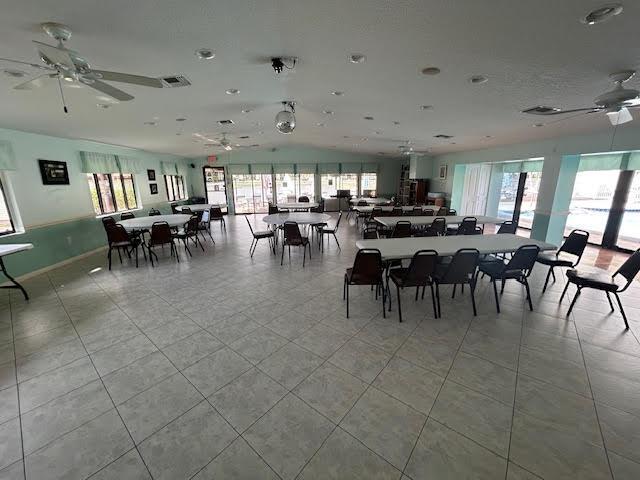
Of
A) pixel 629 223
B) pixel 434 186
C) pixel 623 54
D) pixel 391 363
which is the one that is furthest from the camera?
pixel 434 186

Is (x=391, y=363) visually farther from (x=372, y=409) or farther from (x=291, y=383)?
(x=291, y=383)

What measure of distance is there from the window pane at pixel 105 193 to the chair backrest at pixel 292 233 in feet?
17.7

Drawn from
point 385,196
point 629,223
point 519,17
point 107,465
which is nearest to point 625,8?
point 519,17

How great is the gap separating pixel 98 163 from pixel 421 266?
7.78 metres

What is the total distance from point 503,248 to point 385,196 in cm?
1053

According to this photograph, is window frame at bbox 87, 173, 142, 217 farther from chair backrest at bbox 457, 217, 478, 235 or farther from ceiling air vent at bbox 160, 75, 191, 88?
chair backrest at bbox 457, 217, 478, 235

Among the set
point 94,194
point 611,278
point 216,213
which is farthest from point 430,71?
point 94,194

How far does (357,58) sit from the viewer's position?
244 cm

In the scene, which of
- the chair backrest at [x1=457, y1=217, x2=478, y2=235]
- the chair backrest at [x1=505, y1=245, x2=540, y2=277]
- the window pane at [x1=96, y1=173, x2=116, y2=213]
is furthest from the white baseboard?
the chair backrest at [x1=457, y1=217, x2=478, y2=235]

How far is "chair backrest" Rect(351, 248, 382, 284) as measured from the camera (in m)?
2.96

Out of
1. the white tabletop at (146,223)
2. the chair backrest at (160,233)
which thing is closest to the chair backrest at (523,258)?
the chair backrest at (160,233)

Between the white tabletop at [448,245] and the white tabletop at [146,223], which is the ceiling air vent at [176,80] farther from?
the white tabletop at [146,223]

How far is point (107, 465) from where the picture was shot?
1.53 metres

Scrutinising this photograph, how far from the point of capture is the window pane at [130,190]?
7.68 metres
